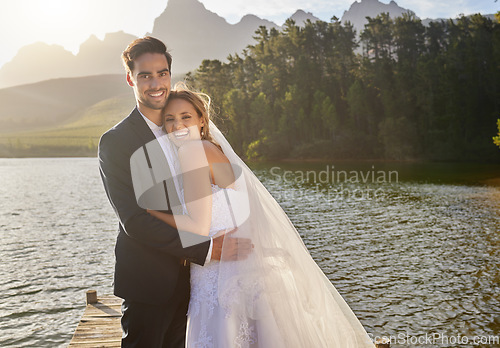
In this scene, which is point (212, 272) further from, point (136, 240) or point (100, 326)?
point (100, 326)

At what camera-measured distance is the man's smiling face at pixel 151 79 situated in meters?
2.91

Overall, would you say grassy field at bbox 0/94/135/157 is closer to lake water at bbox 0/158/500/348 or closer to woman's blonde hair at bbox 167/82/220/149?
lake water at bbox 0/158/500/348

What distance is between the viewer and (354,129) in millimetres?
68625

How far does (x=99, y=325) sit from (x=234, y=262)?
5027 mm

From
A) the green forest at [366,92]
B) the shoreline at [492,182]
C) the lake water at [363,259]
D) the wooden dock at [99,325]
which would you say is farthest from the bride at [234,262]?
the green forest at [366,92]

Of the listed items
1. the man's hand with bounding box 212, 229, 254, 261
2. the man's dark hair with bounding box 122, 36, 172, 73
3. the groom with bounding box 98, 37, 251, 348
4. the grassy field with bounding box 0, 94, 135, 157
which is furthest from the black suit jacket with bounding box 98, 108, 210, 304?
the grassy field with bounding box 0, 94, 135, 157

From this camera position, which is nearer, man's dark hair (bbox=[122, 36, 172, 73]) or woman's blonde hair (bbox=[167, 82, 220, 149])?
man's dark hair (bbox=[122, 36, 172, 73])

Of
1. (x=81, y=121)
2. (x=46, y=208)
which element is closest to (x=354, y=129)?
(x=46, y=208)

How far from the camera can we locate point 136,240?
8.97ft

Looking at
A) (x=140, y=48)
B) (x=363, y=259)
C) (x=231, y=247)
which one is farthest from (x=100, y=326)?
(x=363, y=259)

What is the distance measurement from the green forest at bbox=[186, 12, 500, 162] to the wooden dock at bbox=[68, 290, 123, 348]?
189ft

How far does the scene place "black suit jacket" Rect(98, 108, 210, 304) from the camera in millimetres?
2602

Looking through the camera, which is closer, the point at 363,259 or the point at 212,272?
the point at 212,272

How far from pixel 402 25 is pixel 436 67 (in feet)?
43.7
